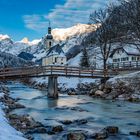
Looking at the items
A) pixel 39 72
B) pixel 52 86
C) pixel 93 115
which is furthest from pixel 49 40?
pixel 93 115

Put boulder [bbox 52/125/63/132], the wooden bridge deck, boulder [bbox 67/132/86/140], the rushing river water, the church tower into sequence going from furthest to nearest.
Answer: the church tower → the wooden bridge deck → the rushing river water → boulder [bbox 52/125/63/132] → boulder [bbox 67/132/86/140]

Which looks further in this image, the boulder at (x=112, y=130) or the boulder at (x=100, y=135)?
the boulder at (x=112, y=130)

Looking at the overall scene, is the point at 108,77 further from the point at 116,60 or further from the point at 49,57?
the point at 49,57

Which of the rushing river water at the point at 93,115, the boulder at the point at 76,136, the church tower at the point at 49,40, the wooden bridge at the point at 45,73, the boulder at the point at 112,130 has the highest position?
the church tower at the point at 49,40

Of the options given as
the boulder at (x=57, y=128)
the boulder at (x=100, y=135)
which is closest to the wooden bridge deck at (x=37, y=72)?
the boulder at (x=57, y=128)

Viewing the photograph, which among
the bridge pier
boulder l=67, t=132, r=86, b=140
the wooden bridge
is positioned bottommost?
boulder l=67, t=132, r=86, b=140

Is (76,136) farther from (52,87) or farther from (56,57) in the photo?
(56,57)

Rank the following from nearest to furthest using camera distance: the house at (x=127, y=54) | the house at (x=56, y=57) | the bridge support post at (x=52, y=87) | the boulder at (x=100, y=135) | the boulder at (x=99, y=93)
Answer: the boulder at (x=100, y=135) → the boulder at (x=99, y=93) → the bridge support post at (x=52, y=87) → the house at (x=127, y=54) → the house at (x=56, y=57)

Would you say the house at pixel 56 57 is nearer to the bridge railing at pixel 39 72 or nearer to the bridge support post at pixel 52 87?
the bridge railing at pixel 39 72

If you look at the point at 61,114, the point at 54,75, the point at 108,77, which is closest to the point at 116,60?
the point at 108,77

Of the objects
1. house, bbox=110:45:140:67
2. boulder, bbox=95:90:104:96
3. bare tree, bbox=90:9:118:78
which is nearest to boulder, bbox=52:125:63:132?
boulder, bbox=95:90:104:96

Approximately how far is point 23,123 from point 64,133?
3656mm

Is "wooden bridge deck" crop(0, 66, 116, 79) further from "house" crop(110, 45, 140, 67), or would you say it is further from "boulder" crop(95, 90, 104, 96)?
"house" crop(110, 45, 140, 67)

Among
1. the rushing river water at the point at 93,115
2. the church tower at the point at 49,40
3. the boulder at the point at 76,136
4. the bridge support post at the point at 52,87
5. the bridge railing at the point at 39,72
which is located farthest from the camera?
the church tower at the point at 49,40
